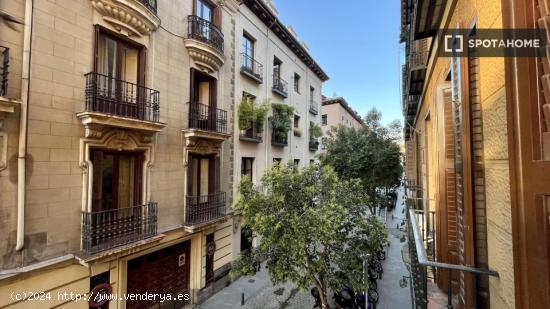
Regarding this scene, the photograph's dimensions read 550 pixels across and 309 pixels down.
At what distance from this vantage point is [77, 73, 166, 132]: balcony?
22.6 ft

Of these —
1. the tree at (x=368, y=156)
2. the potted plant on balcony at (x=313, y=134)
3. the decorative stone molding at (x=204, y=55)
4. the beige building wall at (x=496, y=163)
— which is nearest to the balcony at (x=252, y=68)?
the decorative stone molding at (x=204, y=55)

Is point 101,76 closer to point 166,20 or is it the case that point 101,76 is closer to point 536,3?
point 166,20

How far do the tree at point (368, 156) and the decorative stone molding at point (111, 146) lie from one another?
14.1 m

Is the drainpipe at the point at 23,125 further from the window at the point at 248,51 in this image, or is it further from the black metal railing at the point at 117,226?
the window at the point at 248,51

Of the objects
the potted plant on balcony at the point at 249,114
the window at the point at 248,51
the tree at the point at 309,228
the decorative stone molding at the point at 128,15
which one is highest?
the window at the point at 248,51

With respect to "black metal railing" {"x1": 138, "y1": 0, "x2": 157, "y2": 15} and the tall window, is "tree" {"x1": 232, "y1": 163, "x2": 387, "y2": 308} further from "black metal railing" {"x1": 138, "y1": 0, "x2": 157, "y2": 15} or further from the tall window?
the tall window

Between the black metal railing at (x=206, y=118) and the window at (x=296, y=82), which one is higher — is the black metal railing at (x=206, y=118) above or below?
below

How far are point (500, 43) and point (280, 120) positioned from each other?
47.3 ft

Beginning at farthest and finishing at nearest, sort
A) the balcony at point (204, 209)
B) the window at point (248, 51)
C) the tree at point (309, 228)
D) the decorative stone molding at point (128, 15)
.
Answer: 1. the window at point (248, 51)
2. the balcony at point (204, 209)
3. the tree at point (309, 228)
4. the decorative stone molding at point (128, 15)

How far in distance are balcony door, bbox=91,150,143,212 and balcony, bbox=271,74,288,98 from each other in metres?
10.3

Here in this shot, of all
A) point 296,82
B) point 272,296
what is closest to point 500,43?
point 272,296

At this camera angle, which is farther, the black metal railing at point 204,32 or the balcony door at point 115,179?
the black metal railing at point 204,32

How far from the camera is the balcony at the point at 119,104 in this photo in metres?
6.90

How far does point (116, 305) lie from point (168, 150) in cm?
506
